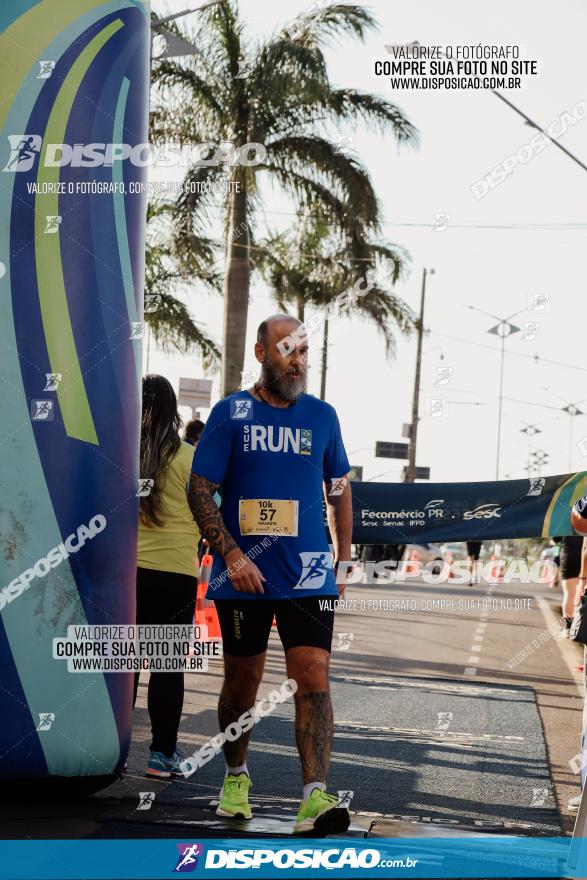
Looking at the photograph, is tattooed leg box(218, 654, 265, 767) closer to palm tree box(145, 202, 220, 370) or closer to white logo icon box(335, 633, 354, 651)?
white logo icon box(335, 633, 354, 651)

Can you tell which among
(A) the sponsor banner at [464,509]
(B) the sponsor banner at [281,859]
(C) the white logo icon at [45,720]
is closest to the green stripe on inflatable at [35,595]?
(C) the white logo icon at [45,720]

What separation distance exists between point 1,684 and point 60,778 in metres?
0.50

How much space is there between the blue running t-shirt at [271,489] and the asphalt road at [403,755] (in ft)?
3.34

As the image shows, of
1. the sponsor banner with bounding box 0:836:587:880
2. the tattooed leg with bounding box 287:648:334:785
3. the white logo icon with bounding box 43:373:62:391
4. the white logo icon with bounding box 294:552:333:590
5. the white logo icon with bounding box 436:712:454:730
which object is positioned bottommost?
the white logo icon with bounding box 436:712:454:730

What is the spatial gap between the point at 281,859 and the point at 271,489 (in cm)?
151

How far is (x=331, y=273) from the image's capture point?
27078 mm

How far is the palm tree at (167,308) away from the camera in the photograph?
992 inches

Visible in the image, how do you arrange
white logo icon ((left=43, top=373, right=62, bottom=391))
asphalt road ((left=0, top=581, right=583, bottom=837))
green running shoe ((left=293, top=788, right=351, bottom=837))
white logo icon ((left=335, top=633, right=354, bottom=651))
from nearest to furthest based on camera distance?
green running shoe ((left=293, top=788, right=351, bottom=837)), asphalt road ((left=0, top=581, right=583, bottom=837)), white logo icon ((left=43, top=373, right=62, bottom=391)), white logo icon ((left=335, top=633, right=354, bottom=651))

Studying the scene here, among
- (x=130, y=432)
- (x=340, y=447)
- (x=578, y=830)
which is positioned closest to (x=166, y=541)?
(x=130, y=432)

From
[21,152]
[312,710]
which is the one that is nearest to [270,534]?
[312,710]

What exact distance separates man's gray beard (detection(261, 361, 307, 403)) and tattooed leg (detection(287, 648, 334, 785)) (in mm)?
1077

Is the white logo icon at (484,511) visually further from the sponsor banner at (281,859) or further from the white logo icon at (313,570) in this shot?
the sponsor banner at (281,859)

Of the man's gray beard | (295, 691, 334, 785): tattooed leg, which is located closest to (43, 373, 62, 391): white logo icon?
the man's gray beard

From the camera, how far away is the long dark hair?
Answer: 6.87 metres
